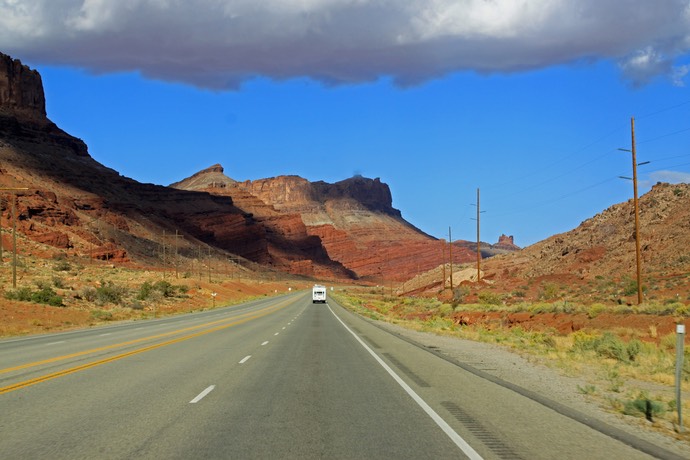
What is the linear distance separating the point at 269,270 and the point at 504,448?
188440 millimetres

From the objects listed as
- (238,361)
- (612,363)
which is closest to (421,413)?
(238,361)

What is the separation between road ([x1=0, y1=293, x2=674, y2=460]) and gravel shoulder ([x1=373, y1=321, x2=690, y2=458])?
0.55 m

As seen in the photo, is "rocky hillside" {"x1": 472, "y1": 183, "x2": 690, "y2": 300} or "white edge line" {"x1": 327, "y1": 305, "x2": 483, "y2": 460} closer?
"white edge line" {"x1": 327, "y1": 305, "x2": 483, "y2": 460}

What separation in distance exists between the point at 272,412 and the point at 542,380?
6778 millimetres

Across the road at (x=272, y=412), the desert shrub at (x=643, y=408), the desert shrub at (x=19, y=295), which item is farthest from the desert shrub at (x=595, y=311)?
the desert shrub at (x=19, y=295)

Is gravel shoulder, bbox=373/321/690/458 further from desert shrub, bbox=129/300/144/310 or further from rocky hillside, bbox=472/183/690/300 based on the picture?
desert shrub, bbox=129/300/144/310

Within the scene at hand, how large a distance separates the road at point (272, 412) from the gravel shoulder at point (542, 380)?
555 mm

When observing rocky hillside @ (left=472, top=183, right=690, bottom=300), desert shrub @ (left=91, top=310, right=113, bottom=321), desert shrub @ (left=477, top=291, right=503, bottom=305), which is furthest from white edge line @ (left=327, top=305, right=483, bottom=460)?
desert shrub @ (left=477, top=291, right=503, bottom=305)

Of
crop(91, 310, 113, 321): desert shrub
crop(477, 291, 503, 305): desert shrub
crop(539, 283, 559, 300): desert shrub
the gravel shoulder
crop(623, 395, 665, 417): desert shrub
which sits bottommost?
crop(91, 310, 113, 321): desert shrub

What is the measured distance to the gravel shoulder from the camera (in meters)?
8.31

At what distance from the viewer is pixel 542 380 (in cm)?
1388

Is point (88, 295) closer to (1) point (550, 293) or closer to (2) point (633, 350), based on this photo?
(1) point (550, 293)

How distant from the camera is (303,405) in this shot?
400 inches

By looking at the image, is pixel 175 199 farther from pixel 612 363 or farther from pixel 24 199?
pixel 612 363
